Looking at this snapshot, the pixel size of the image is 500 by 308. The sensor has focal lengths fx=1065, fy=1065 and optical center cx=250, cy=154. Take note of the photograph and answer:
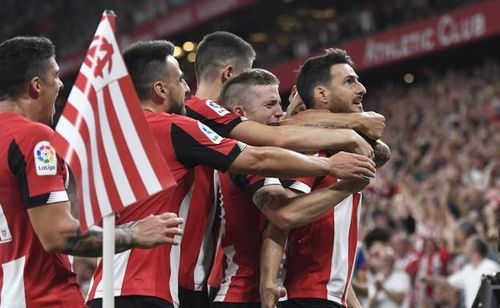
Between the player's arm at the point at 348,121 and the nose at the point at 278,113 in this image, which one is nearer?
the player's arm at the point at 348,121

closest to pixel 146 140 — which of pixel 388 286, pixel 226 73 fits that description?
pixel 226 73

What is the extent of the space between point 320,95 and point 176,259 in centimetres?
109

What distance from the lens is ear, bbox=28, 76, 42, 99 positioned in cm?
410

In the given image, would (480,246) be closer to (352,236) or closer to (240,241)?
(352,236)

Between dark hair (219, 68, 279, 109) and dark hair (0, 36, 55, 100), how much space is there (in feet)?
3.61

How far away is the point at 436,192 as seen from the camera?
13.9 metres

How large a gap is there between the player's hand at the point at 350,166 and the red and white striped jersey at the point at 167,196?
41 cm

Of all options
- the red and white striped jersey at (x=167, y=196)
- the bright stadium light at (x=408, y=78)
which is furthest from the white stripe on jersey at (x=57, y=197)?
the bright stadium light at (x=408, y=78)

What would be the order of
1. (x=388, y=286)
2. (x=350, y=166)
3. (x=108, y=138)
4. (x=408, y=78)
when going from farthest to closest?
(x=408, y=78), (x=388, y=286), (x=350, y=166), (x=108, y=138)

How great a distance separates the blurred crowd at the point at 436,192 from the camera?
9.87m

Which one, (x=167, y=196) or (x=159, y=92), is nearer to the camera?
(x=167, y=196)

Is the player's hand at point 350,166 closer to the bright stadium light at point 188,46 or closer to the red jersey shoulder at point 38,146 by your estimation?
the red jersey shoulder at point 38,146

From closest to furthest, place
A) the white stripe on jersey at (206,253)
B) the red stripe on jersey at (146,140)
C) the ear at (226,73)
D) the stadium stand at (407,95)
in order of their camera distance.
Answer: the red stripe on jersey at (146,140), the white stripe on jersey at (206,253), the ear at (226,73), the stadium stand at (407,95)

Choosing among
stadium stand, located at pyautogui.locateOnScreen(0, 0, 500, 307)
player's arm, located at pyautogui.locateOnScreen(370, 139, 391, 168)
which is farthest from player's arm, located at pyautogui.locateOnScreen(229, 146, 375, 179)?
stadium stand, located at pyautogui.locateOnScreen(0, 0, 500, 307)
